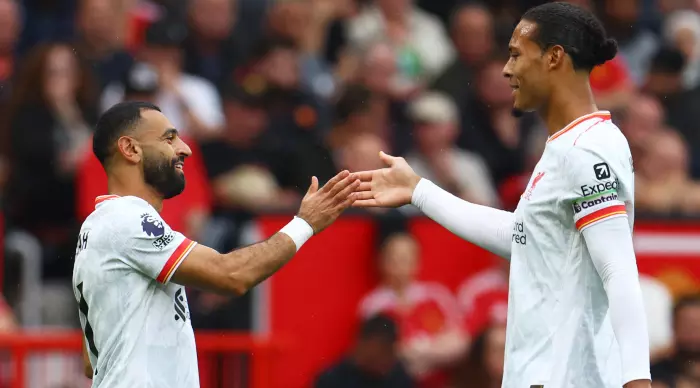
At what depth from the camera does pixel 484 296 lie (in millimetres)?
10688

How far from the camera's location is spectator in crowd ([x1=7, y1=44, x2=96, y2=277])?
1049 cm

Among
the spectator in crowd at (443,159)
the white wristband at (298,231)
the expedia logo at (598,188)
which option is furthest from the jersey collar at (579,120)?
the spectator in crowd at (443,159)

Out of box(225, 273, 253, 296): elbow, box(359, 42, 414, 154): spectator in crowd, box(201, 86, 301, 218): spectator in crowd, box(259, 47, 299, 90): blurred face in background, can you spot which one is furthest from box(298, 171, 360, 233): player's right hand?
box(259, 47, 299, 90): blurred face in background

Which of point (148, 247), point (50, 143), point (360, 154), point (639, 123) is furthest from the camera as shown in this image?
point (639, 123)

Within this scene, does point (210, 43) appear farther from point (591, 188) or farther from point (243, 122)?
point (591, 188)

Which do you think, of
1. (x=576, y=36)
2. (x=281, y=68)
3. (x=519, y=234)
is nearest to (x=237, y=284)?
(x=519, y=234)

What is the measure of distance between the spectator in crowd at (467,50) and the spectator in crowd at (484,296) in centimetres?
250

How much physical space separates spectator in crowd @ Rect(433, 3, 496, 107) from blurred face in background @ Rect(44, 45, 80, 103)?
3.55m

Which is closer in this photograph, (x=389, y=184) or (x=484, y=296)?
(x=389, y=184)

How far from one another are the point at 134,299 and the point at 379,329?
4306 mm

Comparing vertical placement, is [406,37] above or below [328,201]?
above

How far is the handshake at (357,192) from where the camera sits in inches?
252

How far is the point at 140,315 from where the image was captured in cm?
592

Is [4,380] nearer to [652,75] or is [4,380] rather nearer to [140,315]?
[140,315]
